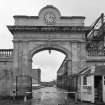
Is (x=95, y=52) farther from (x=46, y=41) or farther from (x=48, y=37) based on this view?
(x=46, y=41)

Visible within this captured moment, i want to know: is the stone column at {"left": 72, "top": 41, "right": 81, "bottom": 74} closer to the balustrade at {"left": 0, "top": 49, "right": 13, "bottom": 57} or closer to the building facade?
the building facade

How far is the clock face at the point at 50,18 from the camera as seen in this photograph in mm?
27516

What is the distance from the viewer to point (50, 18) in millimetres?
27594

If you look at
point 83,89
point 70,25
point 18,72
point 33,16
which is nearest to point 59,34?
point 70,25

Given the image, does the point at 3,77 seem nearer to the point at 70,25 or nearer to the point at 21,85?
the point at 21,85

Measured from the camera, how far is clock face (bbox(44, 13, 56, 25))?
27516 mm

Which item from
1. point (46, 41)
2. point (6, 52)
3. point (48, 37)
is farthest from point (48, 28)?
point (6, 52)

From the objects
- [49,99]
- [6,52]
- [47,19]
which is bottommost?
[49,99]

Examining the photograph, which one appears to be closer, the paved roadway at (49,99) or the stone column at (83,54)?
the paved roadway at (49,99)

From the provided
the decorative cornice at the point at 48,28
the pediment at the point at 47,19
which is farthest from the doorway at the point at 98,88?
the pediment at the point at 47,19

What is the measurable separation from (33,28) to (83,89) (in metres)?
9.10

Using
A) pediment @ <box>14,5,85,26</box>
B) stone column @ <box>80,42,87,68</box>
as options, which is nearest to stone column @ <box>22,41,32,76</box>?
pediment @ <box>14,5,85,26</box>

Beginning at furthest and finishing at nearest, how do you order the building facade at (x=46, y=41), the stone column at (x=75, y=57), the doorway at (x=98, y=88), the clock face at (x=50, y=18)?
1. the stone column at (x=75, y=57)
2. the clock face at (x=50, y=18)
3. the building facade at (x=46, y=41)
4. the doorway at (x=98, y=88)

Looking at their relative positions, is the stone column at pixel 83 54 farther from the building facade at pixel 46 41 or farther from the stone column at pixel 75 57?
the stone column at pixel 75 57
